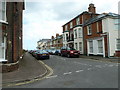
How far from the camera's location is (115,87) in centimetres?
540

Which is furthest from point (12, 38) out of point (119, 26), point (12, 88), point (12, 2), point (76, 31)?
point (76, 31)

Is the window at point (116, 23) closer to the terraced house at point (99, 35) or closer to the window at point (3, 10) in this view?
the terraced house at point (99, 35)

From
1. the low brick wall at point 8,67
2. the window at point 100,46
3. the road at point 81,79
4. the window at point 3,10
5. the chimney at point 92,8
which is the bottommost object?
the road at point 81,79

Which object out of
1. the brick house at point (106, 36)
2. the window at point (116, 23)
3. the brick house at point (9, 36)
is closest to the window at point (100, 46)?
the brick house at point (106, 36)

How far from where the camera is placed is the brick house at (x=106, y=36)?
18531 mm

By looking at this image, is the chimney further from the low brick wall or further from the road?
the low brick wall

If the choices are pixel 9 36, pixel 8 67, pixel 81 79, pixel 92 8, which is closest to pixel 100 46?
pixel 92 8

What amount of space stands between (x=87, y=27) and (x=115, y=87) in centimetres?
2014

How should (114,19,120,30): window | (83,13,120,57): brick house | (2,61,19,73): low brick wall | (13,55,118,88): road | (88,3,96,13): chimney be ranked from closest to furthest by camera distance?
(13,55,118,88): road → (2,61,19,73): low brick wall → (83,13,120,57): brick house → (114,19,120,30): window → (88,3,96,13): chimney

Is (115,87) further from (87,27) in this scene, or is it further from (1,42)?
(87,27)

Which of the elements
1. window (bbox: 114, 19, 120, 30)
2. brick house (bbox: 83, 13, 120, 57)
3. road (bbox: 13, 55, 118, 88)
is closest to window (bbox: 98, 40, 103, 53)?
brick house (bbox: 83, 13, 120, 57)

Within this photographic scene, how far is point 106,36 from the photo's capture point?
19094mm

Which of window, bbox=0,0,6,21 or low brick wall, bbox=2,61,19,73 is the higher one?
window, bbox=0,0,6,21

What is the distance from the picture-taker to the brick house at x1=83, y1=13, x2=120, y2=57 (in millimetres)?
18531
